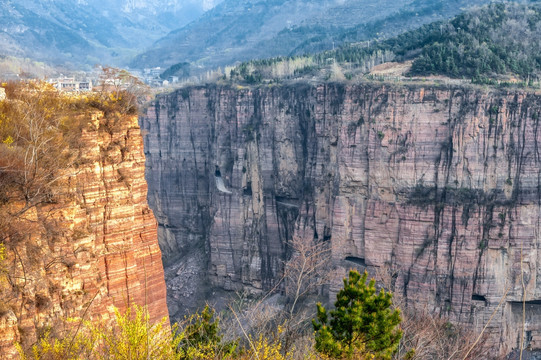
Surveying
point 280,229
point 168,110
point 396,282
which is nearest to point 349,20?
point 168,110

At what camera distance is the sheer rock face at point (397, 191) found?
45719mm

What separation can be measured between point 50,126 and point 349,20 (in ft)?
379

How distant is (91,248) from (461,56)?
142 feet

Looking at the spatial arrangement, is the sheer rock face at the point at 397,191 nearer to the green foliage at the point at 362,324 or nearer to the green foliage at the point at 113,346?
the green foliage at the point at 362,324

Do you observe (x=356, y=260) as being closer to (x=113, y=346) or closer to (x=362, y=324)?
(x=362, y=324)

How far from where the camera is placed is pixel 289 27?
14938 cm

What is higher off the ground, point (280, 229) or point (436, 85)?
point (436, 85)

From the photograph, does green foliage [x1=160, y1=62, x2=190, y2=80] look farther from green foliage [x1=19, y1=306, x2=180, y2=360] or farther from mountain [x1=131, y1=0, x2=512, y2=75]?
green foliage [x1=19, y1=306, x2=180, y2=360]

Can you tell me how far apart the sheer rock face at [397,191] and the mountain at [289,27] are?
160ft

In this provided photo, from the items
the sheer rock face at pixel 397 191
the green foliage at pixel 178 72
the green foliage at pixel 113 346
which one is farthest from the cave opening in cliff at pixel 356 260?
the green foliage at pixel 178 72

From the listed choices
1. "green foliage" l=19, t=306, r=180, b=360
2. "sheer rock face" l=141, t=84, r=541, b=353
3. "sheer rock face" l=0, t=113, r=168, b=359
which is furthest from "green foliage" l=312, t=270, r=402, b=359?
"sheer rock face" l=141, t=84, r=541, b=353

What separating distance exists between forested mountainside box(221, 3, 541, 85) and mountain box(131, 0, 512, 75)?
112 ft

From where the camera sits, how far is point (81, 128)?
70.4 feet

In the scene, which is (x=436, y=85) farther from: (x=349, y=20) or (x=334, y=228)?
(x=349, y=20)
